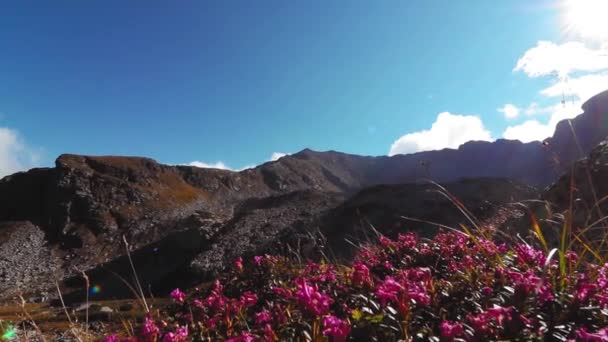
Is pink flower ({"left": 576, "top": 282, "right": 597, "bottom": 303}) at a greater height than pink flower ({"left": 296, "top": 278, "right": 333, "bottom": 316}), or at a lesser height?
lesser

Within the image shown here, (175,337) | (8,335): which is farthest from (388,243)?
(8,335)

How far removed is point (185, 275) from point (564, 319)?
189 ft

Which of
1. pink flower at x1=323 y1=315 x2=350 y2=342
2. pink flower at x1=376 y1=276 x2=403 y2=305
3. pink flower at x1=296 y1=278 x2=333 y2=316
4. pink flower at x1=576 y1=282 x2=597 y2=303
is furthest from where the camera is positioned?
pink flower at x1=376 y1=276 x2=403 y2=305

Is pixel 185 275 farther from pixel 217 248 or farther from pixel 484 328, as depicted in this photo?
pixel 484 328

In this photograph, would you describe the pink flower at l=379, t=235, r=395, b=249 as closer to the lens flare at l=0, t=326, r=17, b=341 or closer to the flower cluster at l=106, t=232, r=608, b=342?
the flower cluster at l=106, t=232, r=608, b=342

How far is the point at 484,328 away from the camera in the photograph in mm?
Result: 2473

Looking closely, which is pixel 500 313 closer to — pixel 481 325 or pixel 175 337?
pixel 481 325

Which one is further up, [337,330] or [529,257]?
[337,330]

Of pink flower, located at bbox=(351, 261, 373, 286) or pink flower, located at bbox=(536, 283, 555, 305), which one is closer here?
pink flower, located at bbox=(536, 283, 555, 305)

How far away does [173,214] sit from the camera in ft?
339

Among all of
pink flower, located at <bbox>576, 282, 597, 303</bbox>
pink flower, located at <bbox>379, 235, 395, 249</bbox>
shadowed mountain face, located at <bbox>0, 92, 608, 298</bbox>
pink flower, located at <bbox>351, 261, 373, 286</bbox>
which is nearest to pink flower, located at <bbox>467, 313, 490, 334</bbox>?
pink flower, located at <bbox>576, 282, 597, 303</bbox>

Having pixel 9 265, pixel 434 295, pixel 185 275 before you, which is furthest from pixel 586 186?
pixel 9 265

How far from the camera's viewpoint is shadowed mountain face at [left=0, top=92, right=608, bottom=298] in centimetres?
5556

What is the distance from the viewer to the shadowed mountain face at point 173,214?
182 feet
